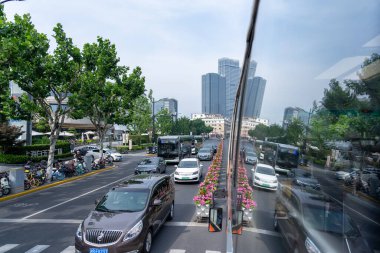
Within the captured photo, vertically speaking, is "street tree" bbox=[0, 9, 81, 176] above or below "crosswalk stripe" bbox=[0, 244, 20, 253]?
above

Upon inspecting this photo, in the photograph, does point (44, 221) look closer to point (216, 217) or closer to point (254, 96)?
point (216, 217)

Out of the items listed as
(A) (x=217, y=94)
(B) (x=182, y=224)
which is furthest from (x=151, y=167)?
(A) (x=217, y=94)

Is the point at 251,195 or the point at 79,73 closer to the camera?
the point at 251,195

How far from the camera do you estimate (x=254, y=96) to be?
1.85 meters

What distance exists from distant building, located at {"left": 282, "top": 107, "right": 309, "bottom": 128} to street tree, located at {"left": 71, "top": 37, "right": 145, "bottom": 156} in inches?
752

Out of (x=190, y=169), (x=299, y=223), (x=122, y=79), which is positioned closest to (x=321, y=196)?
(x=299, y=223)

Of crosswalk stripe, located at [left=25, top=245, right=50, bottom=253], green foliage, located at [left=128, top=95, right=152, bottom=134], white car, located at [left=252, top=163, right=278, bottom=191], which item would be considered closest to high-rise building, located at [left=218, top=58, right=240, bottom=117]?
white car, located at [left=252, top=163, right=278, bottom=191]

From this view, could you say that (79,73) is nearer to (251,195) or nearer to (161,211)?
(161,211)

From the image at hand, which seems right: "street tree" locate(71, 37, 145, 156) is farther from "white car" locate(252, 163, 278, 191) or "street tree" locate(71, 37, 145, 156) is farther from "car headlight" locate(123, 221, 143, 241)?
"white car" locate(252, 163, 278, 191)

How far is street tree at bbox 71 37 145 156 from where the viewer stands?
19906 mm

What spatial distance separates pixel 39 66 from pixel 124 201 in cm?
1246

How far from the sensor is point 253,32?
1567mm

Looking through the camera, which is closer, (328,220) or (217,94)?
(328,220)

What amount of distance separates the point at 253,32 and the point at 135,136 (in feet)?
172
